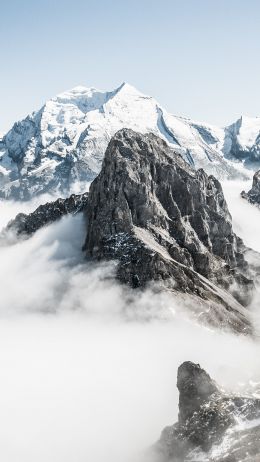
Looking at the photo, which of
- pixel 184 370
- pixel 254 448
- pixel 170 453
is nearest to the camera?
pixel 254 448

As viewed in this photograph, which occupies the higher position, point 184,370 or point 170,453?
point 184,370

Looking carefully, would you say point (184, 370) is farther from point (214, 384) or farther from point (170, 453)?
point (170, 453)

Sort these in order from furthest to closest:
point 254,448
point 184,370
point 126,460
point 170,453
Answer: point 126,460 → point 184,370 → point 170,453 → point 254,448

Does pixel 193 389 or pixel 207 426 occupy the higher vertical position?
pixel 193 389

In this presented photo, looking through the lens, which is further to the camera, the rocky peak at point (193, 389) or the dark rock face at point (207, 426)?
the rocky peak at point (193, 389)

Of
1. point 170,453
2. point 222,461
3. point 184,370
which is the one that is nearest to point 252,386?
point 184,370

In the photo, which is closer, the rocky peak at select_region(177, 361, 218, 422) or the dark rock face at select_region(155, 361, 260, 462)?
the dark rock face at select_region(155, 361, 260, 462)

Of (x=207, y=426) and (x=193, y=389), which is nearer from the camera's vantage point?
(x=207, y=426)

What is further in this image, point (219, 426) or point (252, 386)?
point (252, 386)
